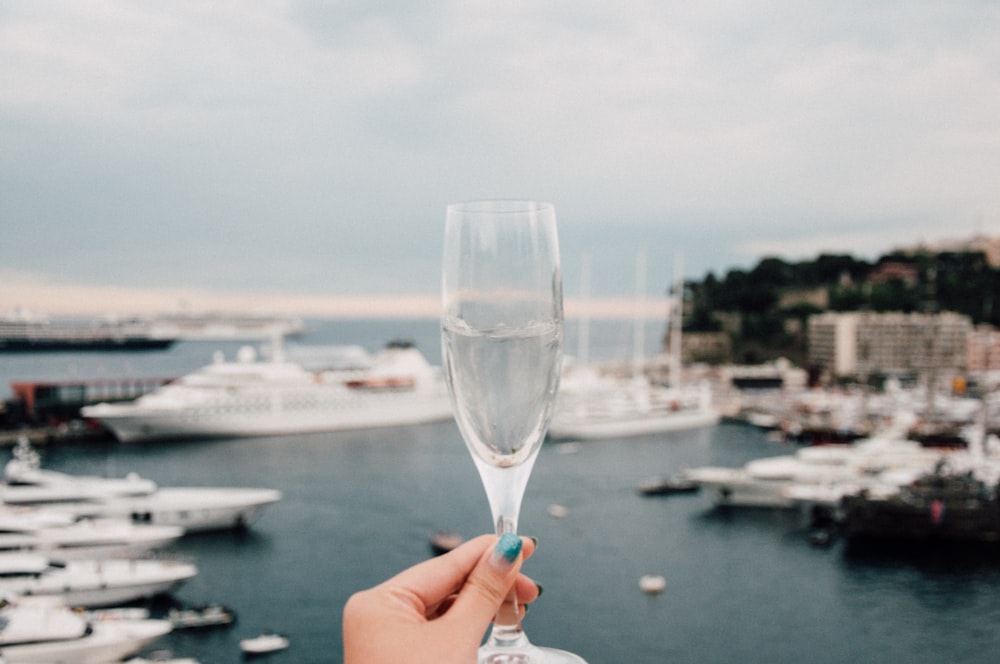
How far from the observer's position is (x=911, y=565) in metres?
10.3

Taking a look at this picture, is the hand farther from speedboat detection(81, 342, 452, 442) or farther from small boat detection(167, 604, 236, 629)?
speedboat detection(81, 342, 452, 442)

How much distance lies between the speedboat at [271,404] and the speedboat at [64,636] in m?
12.7

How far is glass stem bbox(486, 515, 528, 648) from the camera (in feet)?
1.67

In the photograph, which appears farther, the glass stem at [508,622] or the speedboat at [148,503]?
the speedboat at [148,503]

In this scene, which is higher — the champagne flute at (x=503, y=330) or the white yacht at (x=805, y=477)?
the champagne flute at (x=503, y=330)

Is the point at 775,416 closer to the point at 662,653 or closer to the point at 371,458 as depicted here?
the point at 371,458

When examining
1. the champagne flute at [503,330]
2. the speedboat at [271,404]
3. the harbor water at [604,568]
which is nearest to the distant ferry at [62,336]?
the speedboat at [271,404]

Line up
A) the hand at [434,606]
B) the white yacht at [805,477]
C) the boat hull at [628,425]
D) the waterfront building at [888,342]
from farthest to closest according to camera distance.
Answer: the waterfront building at [888,342], the boat hull at [628,425], the white yacht at [805,477], the hand at [434,606]

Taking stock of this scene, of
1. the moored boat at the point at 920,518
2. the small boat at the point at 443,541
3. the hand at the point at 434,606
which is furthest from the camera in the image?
the moored boat at the point at 920,518

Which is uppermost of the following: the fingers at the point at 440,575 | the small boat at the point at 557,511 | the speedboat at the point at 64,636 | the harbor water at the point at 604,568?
the fingers at the point at 440,575

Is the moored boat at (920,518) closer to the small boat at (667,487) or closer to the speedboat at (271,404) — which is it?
the small boat at (667,487)

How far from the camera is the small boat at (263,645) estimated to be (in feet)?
23.4

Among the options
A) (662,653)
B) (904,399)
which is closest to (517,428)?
(662,653)

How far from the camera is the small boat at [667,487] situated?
14039 mm
